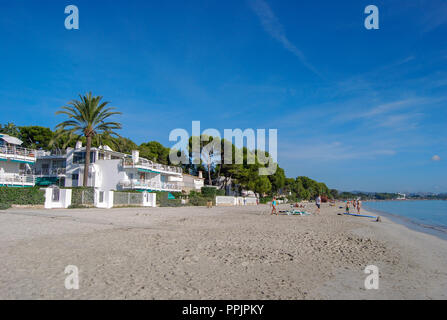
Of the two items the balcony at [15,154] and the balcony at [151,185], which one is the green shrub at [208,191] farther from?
the balcony at [15,154]

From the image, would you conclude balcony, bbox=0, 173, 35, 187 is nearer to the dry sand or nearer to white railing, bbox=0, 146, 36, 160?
white railing, bbox=0, 146, 36, 160

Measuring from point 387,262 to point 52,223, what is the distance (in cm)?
1336

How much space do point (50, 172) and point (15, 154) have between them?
279 inches

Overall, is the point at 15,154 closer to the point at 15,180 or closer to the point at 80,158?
the point at 15,180

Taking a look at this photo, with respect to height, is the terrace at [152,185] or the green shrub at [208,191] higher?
the terrace at [152,185]

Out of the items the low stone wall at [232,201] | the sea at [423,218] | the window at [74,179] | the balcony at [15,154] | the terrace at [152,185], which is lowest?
the sea at [423,218]

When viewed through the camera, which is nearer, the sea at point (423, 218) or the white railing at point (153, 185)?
the sea at point (423, 218)

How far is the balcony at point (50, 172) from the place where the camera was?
39406mm

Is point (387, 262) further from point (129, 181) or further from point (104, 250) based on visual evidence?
point (129, 181)

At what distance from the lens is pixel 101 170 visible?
38.2 metres

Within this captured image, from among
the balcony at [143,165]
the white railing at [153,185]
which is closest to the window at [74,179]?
the balcony at [143,165]

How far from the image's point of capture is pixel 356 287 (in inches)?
217

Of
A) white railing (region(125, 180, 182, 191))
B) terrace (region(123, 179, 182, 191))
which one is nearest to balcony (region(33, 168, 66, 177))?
terrace (region(123, 179, 182, 191))

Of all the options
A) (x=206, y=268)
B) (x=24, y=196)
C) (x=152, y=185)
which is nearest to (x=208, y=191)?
(x=152, y=185)
